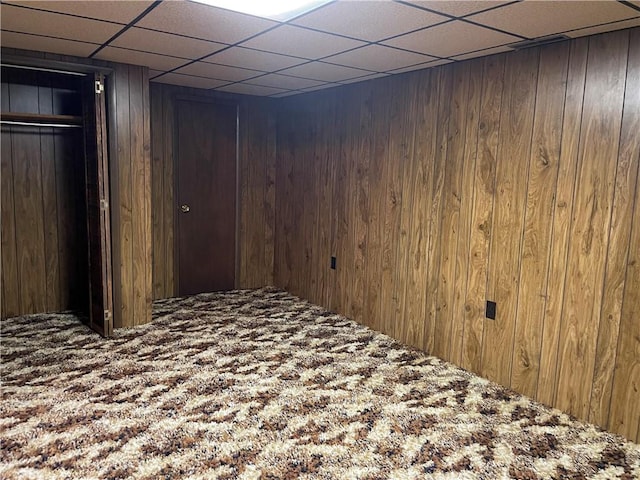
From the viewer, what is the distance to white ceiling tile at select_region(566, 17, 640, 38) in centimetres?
239

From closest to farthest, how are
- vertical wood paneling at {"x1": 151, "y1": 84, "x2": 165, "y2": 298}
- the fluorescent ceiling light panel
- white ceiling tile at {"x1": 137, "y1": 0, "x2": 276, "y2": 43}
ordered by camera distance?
the fluorescent ceiling light panel → white ceiling tile at {"x1": 137, "y1": 0, "x2": 276, "y2": 43} → vertical wood paneling at {"x1": 151, "y1": 84, "x2": 165, "y2": 298}

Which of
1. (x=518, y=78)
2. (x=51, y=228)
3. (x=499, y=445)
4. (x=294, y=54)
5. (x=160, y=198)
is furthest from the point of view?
(x=160, y=198)

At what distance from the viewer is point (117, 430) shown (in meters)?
2.55

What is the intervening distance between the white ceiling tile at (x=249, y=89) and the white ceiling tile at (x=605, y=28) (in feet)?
9.20

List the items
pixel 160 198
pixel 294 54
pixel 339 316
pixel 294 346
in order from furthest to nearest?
1. pixel 160 198
2. pixel 339 316
3. pixel 294 346
4. pixel 294 54

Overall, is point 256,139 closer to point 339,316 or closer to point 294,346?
point 339,316

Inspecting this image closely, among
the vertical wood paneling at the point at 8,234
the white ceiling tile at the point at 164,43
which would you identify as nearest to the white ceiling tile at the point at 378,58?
the white ceiling tile at the point at 164,43

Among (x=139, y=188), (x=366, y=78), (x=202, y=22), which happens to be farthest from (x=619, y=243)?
(x=139, y=188)

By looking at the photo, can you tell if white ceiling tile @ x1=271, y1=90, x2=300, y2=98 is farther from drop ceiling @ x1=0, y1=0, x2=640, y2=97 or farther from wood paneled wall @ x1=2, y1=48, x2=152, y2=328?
wood paneled wall @ x1=2, y1=48, x2=152, y2=328

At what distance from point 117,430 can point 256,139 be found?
3625 millimetres

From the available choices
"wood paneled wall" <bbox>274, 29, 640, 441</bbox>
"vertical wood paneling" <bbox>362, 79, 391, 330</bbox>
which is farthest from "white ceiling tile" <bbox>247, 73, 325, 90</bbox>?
"vertical wood paneling" <bbox>362, 79, 391, 330</bbox>

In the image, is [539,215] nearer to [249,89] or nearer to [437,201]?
[437,201]

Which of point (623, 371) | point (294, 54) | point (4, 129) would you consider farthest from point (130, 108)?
point (623, 371)

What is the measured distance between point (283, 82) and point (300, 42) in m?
1.49
